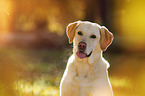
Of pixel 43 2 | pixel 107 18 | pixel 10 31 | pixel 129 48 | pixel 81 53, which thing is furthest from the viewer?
pixel 10 31

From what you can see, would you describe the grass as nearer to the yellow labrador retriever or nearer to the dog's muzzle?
the yellow labrador retriever

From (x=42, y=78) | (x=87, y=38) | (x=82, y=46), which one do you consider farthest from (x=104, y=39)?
(x=42, y=78)

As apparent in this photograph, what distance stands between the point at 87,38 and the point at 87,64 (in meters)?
0.51

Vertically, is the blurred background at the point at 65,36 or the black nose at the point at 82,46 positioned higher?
the blurred background at the point at 65,36

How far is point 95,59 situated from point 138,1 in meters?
11.8

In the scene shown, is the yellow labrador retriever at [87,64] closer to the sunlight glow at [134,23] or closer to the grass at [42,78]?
the grass at [42,78]

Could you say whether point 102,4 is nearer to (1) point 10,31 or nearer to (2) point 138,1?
(2) point 138,1

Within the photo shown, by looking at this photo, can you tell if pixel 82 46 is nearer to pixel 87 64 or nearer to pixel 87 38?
pixel 87 38

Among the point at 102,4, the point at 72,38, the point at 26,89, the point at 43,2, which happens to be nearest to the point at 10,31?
the point at 43,2

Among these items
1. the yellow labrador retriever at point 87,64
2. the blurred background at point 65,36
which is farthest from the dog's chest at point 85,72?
the blurred background at point 65,36

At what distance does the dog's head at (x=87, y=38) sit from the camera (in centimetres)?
541

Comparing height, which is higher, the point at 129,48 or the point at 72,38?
the point at 129,48

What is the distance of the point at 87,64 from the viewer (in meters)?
5.71

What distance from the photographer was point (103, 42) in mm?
5590
